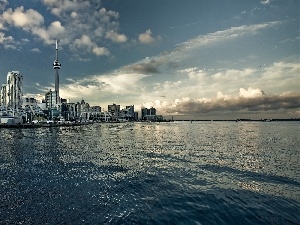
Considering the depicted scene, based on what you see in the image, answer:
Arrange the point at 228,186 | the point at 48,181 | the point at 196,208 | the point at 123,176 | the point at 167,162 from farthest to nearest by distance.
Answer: the point at 167,162
the point at 123,176
the point at 48,181
the point at 228,186
the point at 196,208

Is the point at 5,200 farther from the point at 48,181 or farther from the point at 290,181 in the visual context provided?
the point at 290,181

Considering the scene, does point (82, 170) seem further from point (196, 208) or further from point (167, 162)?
point (196, 208)

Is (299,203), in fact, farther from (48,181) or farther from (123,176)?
(48,181)

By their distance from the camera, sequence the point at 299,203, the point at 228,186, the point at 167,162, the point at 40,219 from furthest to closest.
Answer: the point at 167,162, the point at 228,186, the point at 299,203, the point at 40,219

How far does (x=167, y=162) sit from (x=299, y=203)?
943 inches

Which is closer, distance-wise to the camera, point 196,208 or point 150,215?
point 150,215

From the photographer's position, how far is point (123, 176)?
33.2 metres

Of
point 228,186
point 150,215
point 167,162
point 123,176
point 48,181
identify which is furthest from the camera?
point 167,162

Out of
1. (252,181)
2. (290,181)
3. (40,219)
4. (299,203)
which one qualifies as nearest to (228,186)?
(252,181)

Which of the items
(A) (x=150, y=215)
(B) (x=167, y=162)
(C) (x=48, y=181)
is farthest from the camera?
(B) (x=167, y=162)

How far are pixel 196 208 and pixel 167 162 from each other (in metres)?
22.5

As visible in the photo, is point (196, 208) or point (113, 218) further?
point (196, 208)

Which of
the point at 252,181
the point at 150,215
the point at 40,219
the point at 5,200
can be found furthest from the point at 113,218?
the point at 252,181

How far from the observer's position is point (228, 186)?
28141 millimetres
